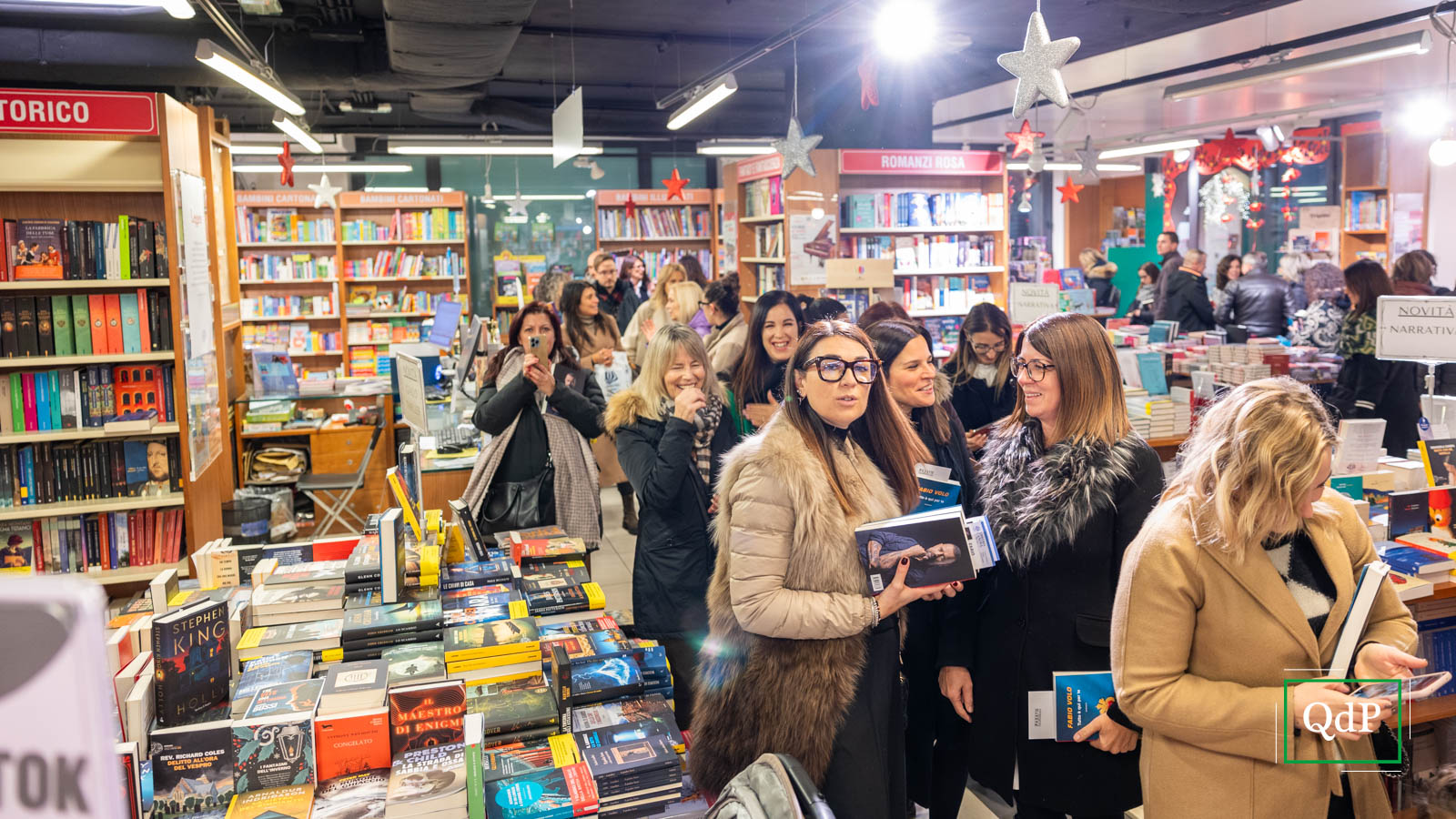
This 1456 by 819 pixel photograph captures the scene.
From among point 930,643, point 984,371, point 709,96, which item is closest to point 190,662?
point 930,643

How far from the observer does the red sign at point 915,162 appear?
851 cm

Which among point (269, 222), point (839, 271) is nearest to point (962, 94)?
point (839, 271)

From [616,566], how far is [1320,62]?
6.33 m

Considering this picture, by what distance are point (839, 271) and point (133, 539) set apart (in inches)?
198

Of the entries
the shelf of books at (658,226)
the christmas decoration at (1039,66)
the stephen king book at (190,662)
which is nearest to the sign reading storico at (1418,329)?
the christmas decoration at (1039,66)

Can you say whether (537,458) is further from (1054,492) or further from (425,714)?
(1054,492)

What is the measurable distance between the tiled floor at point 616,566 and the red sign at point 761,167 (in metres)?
3.14

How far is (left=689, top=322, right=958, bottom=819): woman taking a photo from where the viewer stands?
2.27 m

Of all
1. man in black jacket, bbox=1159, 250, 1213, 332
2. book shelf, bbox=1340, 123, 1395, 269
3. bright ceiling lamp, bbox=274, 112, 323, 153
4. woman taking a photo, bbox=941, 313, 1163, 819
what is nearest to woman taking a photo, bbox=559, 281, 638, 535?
bright ceiling lamp, bbox=274, 112, 323, 153

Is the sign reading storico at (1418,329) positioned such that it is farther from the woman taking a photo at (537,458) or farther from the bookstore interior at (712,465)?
the woman taking a photo at (537,458)

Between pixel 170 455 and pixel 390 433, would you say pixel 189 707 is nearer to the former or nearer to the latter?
pixel 170 455

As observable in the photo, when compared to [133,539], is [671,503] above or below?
above

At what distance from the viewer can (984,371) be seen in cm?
466

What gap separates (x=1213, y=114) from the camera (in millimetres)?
13734
